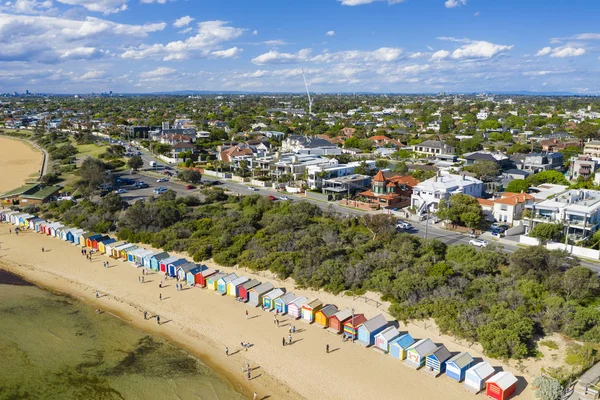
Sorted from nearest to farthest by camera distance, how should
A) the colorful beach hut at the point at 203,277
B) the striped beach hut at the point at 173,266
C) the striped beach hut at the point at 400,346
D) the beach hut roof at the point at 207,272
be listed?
the striped beach hut at the point at 400,346, the colorful beach hut at the point at 203,277, the beach hut roof at the point at 207,272, the striped beach hut at the point at 173,266

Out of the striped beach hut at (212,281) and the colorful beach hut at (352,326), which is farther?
the striped beach hut at (212,281)

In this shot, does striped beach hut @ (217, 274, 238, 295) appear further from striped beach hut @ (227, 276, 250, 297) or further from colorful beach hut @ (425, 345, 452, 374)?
colorful beach hut @ (425, 345, 452, 374)

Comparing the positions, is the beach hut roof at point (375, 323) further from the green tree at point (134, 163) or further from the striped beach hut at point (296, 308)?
the green tree at point (134, 163)

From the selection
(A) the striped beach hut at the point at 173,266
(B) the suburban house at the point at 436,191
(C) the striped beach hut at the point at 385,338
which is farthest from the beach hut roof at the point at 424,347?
(B) the suburban house at the point at 436,191

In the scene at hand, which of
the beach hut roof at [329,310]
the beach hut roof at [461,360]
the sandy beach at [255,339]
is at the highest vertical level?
the beach hut roof at [329,310]

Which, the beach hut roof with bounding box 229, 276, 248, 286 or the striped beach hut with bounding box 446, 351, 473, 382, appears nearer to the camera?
the striped beach hut with bounding box 446, 351, 473, 382

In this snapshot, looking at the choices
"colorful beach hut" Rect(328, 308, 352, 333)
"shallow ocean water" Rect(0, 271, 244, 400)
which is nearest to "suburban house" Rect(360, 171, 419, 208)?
"colorful beach hut" Rect(328, 308, 352, 333)

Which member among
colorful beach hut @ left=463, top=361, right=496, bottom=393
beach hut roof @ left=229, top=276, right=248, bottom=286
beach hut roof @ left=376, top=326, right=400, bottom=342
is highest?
beach hut roof @ left=229, top=276, right=248, bottom=286
